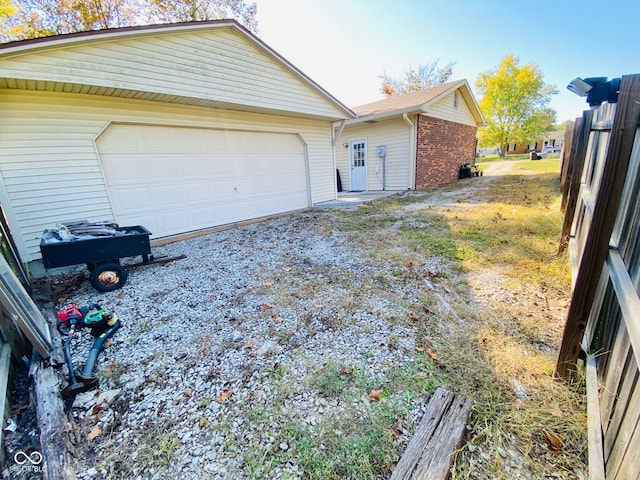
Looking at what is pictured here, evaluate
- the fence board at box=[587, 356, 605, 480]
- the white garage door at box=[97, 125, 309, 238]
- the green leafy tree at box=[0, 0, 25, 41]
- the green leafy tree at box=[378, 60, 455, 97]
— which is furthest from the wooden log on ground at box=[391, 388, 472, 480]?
the green leafy tree at box=[378, 60, 455, 97]

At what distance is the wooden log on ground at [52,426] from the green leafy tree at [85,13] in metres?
17.1

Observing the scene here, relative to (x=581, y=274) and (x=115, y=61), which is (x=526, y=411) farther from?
(x=115, y=61)

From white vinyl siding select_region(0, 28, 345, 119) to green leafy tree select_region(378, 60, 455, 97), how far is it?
25.5 meters

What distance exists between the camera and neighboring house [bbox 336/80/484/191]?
1099cm

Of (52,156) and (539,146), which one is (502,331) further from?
(539,146)

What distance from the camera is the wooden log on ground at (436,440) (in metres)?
1.33

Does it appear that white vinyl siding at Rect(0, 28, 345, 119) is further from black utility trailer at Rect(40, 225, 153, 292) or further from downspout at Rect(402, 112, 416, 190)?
downspout at Rect(402, 112, 416, 190)

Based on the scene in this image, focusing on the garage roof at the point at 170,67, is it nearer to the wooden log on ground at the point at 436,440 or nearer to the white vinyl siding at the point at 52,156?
the white vinyl siding at the point at 52,156

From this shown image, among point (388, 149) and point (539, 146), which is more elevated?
point (539, 146)

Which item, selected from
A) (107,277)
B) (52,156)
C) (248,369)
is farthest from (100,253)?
(248,369)

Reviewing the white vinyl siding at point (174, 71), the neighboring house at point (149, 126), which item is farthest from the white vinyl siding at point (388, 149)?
the white vinyl siding at point (174, 71)

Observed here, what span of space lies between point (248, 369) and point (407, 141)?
11154 mm

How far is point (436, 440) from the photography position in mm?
1470

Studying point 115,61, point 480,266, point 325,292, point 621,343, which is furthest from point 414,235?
point 115,61
